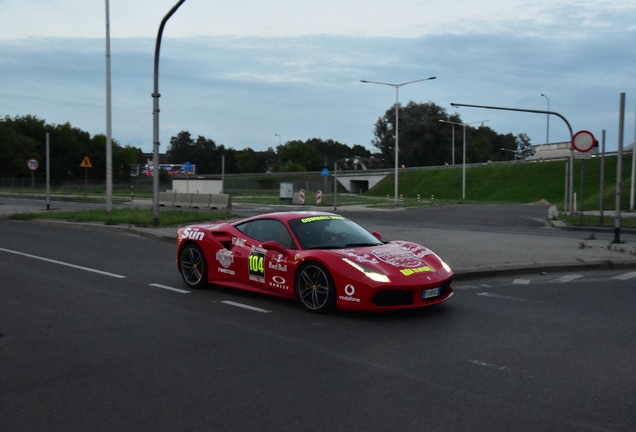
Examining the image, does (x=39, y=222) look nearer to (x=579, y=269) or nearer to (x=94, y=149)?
(x=579, y=269)

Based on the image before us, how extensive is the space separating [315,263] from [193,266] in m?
2.60

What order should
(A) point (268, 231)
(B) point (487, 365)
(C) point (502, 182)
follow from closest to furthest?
(B) point (487, 365)
(A) point (268, 231)
(C) point (502, 182)

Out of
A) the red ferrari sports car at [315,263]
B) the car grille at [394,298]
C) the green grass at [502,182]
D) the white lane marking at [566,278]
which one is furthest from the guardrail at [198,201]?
the green grass at [502,182]

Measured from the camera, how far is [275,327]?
7438 millimetres

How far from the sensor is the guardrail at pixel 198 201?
33.4 m

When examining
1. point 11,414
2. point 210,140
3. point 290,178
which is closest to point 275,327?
point 11,414

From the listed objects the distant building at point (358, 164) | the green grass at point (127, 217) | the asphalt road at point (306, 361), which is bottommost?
the asphalt road at point (306, 361)

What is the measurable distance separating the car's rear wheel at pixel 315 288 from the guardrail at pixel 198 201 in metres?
24.5

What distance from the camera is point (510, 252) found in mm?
14102

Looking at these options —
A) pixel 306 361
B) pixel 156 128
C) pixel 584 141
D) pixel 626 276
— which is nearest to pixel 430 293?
pixel 306 361

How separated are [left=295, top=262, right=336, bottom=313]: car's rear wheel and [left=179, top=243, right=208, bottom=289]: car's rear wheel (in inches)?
79.4

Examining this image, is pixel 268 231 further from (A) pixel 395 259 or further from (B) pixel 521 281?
(B) pixel 521 281

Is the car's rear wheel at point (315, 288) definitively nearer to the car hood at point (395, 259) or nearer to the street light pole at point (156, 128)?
the car hood at point (395, 259)

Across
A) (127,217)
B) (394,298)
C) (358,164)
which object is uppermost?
(358,164)
